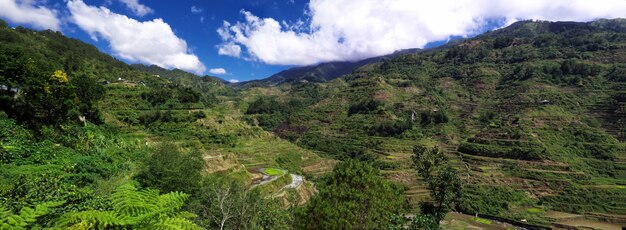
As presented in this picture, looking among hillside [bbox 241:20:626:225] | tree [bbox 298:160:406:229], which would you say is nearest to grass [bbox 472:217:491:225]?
hillside [bbox 241:20:626:225]

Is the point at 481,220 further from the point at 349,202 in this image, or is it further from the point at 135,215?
the point at 135,215

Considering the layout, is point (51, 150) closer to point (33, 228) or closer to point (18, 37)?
point (33, 228)

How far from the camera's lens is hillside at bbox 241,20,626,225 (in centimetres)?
6200

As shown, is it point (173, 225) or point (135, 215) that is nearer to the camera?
point (173, 225)

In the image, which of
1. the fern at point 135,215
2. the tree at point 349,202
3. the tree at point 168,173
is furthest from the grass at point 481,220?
the fern at point 135,215

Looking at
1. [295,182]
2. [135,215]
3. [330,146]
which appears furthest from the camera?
[330,146]

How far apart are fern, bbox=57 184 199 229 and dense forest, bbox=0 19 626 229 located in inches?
1.3

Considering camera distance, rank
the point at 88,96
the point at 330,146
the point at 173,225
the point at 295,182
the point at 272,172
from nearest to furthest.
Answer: the point at 173,225 → the point at 88,96 → the point at 295,182 → the point at 272,172 → the point at 330,146

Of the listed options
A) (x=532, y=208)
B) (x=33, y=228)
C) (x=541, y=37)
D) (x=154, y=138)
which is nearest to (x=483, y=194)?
(x=532, y=208)

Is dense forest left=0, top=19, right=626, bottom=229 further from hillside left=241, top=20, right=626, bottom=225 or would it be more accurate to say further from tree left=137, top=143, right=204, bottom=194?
hillside left=241, top=20, right=626, bottom=225

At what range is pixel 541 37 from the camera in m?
170

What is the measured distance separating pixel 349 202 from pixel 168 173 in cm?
1530

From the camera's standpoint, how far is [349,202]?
23.9 m

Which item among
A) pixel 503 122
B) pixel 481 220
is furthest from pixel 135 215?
pixel 503 122
